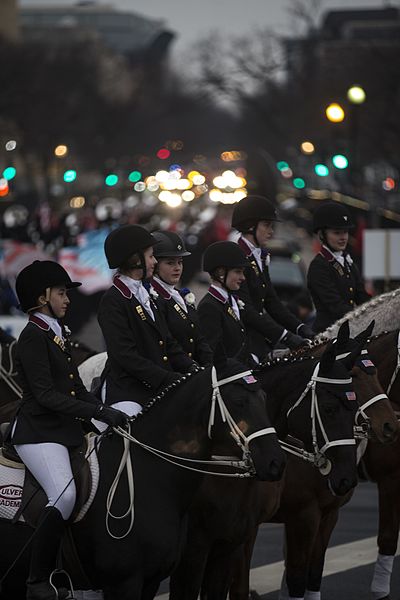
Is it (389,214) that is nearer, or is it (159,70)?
(389,214)

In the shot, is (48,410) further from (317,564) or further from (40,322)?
(317,564)

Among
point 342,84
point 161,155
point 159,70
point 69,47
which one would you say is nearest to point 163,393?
point 161,155

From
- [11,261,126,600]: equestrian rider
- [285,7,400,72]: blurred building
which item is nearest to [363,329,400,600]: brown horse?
[11,261,126,600]: equestrian rider

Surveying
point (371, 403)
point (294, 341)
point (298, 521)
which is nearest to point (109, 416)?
point (371, 403)

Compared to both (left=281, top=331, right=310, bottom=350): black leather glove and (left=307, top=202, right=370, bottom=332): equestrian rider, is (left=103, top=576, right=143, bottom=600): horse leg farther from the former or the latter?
(left=307, top=202, right=370, bottom=332): equestrian rider

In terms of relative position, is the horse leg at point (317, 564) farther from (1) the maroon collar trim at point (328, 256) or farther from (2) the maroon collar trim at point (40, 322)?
(2) the maroon collar trim at point (40, 322)

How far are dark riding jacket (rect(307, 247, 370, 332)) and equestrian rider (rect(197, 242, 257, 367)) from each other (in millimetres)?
1528

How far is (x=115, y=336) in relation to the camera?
376 inches

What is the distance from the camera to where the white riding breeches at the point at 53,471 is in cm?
840

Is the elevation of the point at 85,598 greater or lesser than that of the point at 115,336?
lesser

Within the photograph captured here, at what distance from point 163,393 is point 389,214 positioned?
666 inches

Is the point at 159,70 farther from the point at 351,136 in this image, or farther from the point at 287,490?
the point at 287,490

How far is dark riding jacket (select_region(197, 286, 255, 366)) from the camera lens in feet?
35.7

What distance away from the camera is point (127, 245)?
31.4 ft
